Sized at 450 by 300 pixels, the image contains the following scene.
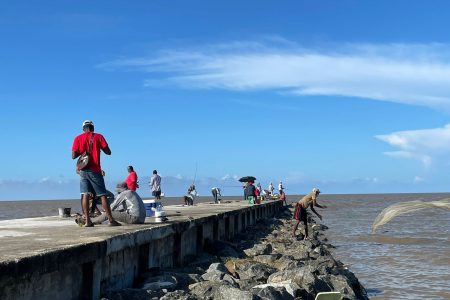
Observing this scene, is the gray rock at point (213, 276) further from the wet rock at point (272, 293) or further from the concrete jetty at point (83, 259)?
the wet rock at point (272, 293)

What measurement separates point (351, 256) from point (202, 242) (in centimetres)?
737

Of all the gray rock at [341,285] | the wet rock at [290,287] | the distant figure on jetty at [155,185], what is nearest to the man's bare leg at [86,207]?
the wet rock at [290,287]

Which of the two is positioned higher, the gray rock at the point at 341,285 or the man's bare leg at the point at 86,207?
the man's bare leg at the point at 86,207

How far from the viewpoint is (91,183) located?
7566mm

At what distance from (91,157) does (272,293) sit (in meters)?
3.08

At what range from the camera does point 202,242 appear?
11156mm

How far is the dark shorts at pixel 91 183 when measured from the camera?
752 cm

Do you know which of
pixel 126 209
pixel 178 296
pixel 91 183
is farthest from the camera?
pixel 126 209

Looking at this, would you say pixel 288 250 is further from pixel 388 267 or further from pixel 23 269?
pixel 23 269

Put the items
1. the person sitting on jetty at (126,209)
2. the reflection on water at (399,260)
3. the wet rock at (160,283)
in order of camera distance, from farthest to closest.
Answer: the reflection on water at (399,260)
the person sitting on jetty at (126,209)
the wet rock at (160,283)

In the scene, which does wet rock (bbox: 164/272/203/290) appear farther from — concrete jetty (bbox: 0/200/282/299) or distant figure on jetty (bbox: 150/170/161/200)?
distant figure on jetty (bbox: 150/170/161/200)

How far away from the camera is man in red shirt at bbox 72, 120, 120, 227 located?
294 inches

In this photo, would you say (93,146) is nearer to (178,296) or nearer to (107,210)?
(107,210)

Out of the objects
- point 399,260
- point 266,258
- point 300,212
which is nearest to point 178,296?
point 266,258
